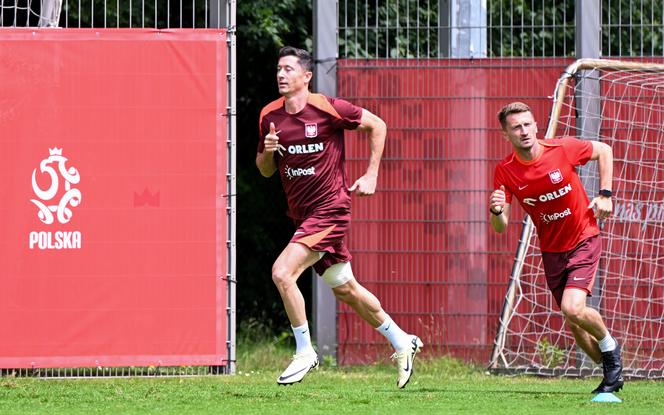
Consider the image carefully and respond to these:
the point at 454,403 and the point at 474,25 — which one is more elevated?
the point at 474,25

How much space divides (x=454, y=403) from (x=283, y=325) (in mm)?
7635

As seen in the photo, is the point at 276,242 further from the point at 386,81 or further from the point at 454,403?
the point at 454,403

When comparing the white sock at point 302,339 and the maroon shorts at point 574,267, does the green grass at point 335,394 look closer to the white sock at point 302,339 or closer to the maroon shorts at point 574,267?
the white sock at point 302,339

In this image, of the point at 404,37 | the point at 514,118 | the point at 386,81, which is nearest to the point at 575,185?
the point at 514,118

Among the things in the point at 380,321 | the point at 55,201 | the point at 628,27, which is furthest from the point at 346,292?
the point at 628,27

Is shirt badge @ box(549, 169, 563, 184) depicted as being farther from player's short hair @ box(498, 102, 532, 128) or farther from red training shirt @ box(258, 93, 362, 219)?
red training shirt @ box(258, 93, 362, 219)

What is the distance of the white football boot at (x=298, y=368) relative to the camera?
8516 mm

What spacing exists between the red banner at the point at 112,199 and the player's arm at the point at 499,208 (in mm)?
3059

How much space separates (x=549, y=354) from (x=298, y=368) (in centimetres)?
396

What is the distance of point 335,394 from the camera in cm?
898

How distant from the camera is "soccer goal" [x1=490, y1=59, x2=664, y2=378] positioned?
1191 centimetres

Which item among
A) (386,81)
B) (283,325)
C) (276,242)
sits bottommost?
(283,325)

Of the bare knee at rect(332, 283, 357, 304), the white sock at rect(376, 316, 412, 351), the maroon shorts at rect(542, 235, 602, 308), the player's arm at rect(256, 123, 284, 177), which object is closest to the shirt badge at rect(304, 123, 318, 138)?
the player's arm at rect(256, 123, 284, 177)

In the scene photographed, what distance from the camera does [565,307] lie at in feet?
28.4
